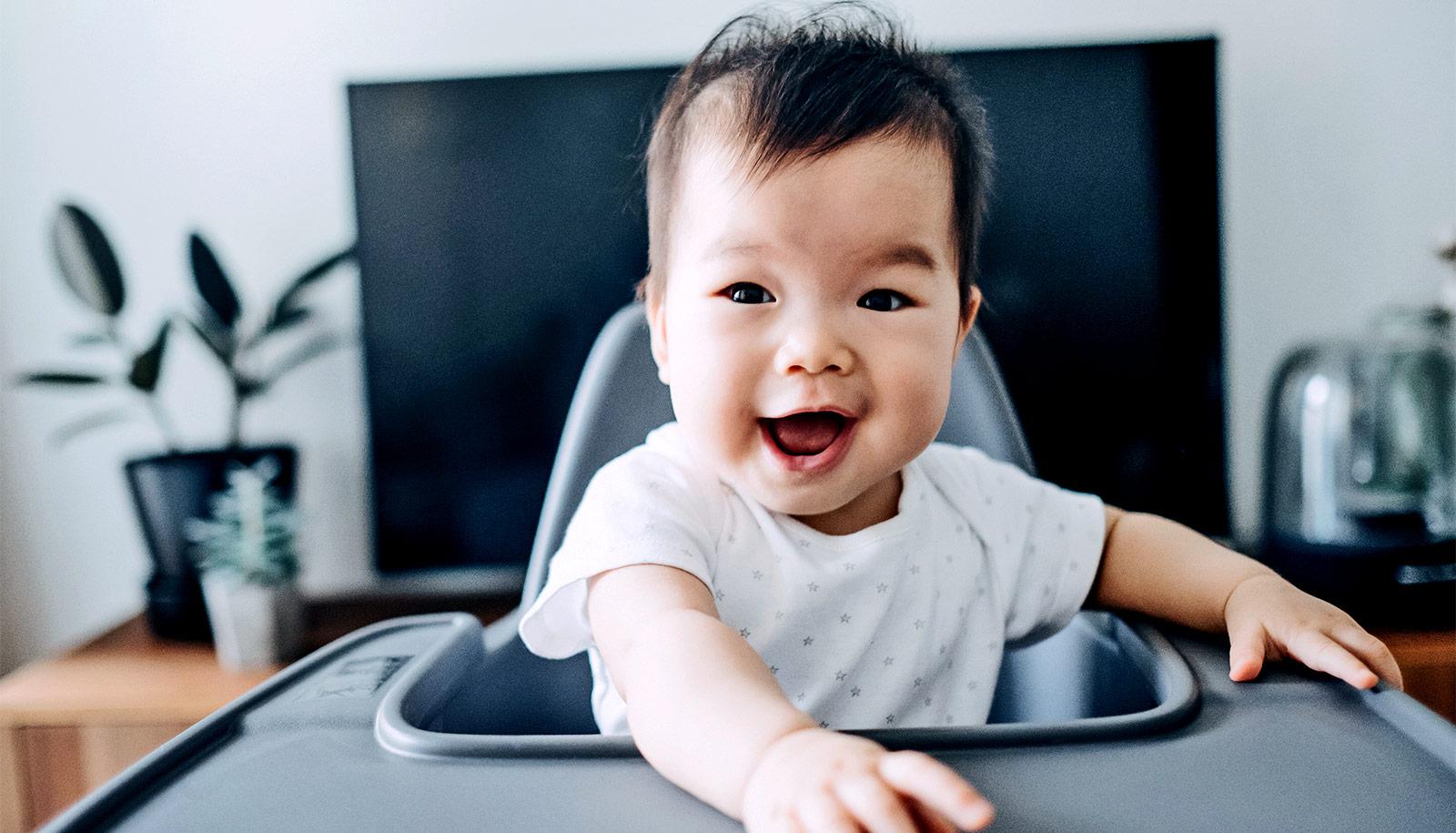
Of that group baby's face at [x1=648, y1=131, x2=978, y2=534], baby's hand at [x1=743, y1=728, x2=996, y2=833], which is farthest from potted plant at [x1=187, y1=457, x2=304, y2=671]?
baby's hand at [x1=743, y1=728, x2=996, y2=833]

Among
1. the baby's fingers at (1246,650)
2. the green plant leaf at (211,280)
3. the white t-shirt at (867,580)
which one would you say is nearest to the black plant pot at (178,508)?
the green plant leaf at (211,280)

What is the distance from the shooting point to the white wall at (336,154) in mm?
1527

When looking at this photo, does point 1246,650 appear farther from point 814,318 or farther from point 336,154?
point 336,154

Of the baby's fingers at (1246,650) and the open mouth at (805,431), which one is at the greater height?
the open mouth at (805,431)

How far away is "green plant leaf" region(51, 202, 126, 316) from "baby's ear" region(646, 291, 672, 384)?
1.10 meters

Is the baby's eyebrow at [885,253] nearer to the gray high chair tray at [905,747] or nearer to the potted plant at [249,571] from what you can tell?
the gray high chair tray at [905,747]

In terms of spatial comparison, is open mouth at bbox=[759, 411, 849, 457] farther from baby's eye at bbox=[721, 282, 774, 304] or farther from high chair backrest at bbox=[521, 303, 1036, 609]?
high chair backrest at bbox=[521, 303, 1036, 609]

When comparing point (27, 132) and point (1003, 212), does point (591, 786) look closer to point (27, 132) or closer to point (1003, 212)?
point (1003, 212)

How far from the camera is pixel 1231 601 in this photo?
580 mm

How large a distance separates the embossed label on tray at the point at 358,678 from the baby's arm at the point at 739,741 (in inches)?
5.0

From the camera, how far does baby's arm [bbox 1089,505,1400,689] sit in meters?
0.51

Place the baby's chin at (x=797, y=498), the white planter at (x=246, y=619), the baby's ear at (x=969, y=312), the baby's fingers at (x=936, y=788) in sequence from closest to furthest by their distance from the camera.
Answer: the baby's fingers at (x=936, y=788) < the baby's chin at (x=797, y=498) < the baby's ear at (x=969, y=312) < the white planter at (x=246, y=619)

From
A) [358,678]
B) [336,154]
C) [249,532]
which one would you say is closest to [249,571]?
[249,532]

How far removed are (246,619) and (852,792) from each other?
1.26m
